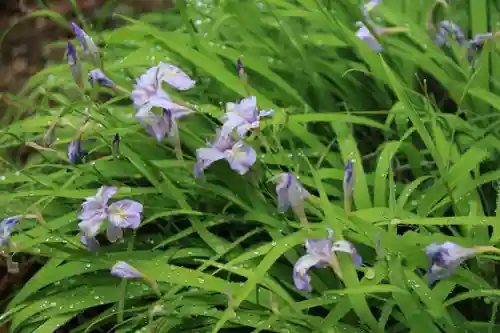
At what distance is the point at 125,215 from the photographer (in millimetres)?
843

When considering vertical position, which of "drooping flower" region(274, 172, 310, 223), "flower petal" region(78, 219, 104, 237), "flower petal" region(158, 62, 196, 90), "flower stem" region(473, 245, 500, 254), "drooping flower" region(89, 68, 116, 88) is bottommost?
"flower petal" region(78, 219, 104, 237)

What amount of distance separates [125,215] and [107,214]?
0.02 m

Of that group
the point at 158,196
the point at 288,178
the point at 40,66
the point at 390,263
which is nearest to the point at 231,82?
the point at 158,196

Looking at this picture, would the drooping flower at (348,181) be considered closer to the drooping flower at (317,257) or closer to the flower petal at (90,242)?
the drooping flower at (317,257)

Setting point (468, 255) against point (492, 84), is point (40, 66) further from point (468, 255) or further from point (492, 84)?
point (468, 255)

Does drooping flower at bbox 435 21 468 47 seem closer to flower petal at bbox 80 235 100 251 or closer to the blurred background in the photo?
flower petal at bbox 80 235 100 251

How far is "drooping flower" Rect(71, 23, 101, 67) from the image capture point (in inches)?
36.2

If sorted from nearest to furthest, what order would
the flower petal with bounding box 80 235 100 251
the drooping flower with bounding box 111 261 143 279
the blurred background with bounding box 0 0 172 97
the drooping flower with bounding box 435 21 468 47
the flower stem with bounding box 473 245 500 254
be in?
the flower stem with bounding box 473 245 500 254 → the drooping flower with bounding box 111 261 143 279 → the flower petal with bounding box 80 235 100 251 → the drooping flower with bounding box 435 21 468 47 → the blurred background with bounding box 0 0 172 97

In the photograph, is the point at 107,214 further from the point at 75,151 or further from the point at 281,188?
the point at 281,188

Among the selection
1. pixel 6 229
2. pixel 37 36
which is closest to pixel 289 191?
pixel 6 229

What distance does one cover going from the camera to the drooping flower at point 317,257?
720mm

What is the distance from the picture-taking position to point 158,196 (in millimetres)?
991

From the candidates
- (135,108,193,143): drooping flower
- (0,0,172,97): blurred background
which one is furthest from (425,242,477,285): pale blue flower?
(0,0,172,97): blurred background

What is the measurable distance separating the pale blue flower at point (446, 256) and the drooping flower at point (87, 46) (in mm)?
577
